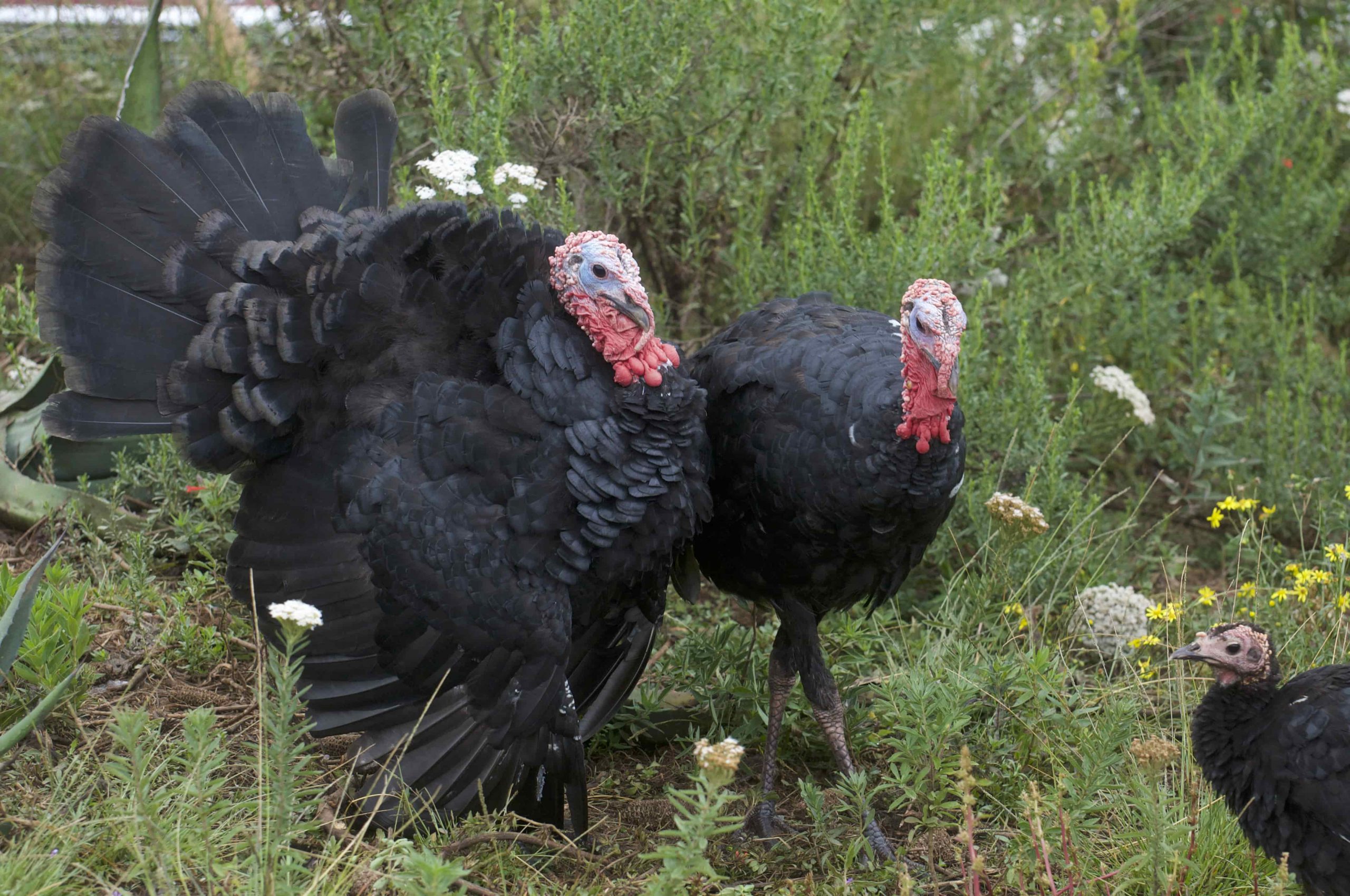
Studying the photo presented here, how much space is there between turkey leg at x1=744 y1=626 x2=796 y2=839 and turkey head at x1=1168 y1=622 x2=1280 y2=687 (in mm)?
1177

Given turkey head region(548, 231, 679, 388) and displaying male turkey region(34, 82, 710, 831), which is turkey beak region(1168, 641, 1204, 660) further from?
turkey head region(548, 231, 679, 388)

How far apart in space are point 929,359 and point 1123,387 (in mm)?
2218

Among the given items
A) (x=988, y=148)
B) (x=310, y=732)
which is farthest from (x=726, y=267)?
(x=310, y=732)

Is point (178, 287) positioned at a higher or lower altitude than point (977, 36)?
lower

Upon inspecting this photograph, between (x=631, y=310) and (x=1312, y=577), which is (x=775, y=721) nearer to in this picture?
(x=631, y=310)

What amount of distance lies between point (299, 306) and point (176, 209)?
0.53 m

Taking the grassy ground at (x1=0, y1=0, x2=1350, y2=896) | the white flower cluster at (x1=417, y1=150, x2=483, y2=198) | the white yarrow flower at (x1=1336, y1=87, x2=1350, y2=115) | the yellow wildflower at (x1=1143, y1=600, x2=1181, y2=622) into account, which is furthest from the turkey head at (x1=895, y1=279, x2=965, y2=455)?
the white yarrow flower at (x1=1336, y1=87, x2=1350, y2=115)

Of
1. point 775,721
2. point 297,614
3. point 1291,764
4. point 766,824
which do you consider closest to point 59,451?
point 297,614

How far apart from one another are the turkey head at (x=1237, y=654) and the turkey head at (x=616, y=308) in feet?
5.28

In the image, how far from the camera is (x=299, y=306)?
3555 millimetres

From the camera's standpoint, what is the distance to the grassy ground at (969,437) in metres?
3.46

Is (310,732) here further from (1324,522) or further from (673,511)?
(1324,522)

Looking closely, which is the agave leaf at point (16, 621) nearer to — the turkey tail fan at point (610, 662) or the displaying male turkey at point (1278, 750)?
the turkey tail fan at point (610, 662)

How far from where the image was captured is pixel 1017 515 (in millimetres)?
4008
